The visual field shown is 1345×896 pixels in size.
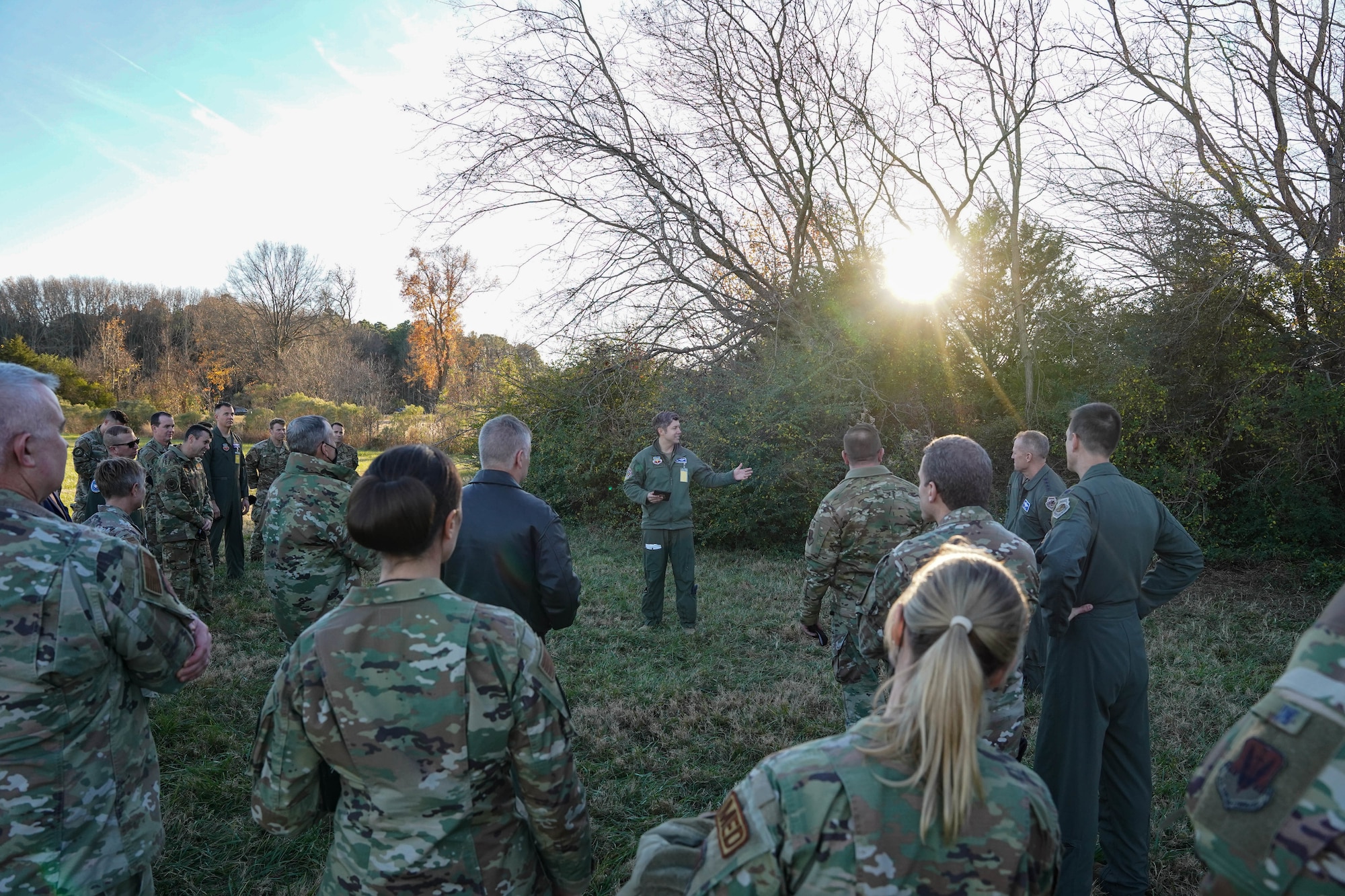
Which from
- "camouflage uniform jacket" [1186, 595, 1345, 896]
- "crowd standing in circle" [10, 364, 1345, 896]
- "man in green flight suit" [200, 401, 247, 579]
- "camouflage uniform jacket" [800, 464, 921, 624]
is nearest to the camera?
"camouflage uniform jacket" [1186, 595, 1345, 896]

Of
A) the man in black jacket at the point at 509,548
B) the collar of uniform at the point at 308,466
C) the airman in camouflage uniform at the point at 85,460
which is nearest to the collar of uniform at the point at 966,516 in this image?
the man in black jacket at the point at 509,548

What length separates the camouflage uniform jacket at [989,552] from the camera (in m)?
2.91

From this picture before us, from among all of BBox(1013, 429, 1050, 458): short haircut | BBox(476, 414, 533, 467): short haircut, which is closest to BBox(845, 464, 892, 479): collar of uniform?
BBox(476, 414, 533, 467): short haircut

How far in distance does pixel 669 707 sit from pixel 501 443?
2.72 meters

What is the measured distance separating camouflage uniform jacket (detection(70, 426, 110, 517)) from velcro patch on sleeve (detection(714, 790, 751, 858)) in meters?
10.1

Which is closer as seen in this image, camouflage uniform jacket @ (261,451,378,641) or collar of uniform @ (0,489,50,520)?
collar of uniform @ (0,489,50,520)

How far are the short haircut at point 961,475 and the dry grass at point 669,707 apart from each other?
2.23m

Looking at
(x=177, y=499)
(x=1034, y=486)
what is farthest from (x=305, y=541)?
(x=1034, y=486)

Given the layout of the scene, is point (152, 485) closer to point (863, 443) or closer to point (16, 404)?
point (16, 404)

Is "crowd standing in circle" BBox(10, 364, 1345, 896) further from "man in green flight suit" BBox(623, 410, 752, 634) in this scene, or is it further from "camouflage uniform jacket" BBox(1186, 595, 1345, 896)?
"man in green flight suit" BBox(623, 410, 752, 634)

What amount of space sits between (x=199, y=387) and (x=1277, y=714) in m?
48.9

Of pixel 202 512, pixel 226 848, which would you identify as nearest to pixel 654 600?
pixel 226 848

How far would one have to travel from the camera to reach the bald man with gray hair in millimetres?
2029

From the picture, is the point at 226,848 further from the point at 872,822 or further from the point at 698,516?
the point at 698,516
